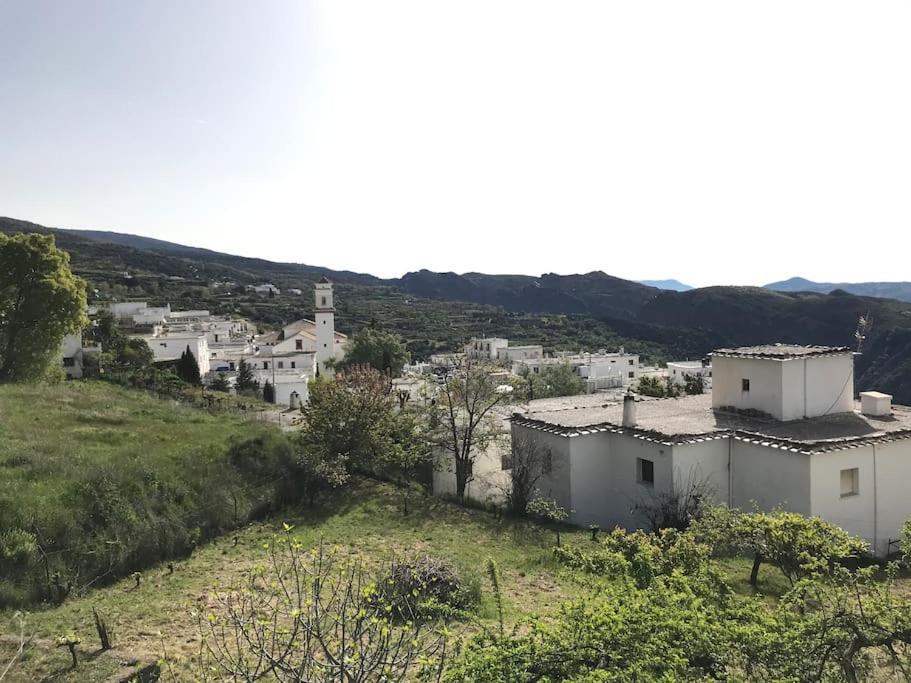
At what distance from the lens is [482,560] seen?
11961mm

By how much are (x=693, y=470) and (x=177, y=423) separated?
602 inches

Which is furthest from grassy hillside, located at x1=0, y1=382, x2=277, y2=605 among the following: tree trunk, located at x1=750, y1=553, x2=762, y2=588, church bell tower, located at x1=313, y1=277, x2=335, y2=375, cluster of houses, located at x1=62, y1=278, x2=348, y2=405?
church bell tower, located at x1=313, y1=277, x2=335, y2=375

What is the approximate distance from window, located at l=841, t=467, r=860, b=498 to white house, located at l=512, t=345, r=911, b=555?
0.08 feet

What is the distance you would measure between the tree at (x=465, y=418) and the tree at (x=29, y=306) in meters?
16.5

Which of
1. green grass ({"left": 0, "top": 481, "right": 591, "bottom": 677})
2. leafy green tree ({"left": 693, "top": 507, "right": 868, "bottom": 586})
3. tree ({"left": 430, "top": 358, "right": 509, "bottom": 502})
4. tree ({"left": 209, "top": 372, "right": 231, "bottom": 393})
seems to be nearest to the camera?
green grass ({"left": 0, "top": 481, "right": 591, "bottom": 677})

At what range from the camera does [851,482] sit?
1427 cm

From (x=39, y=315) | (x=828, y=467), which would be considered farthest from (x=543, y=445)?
(x=39, y=315)

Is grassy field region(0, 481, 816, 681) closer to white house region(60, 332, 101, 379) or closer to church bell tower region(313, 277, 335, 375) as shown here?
white house region(60, 332, 101, 379)

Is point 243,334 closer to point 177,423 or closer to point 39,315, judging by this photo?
point 39,315

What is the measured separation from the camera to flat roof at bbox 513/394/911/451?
48.3 feet

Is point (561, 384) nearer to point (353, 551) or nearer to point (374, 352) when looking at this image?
point (374, 352)

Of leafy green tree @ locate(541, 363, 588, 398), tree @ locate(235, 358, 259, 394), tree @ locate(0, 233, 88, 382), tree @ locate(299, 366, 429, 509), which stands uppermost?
tree @ locate(0, 233, 88, 382)

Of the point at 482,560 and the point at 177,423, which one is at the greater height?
the point at 177,423

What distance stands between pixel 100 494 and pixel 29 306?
16.0m
